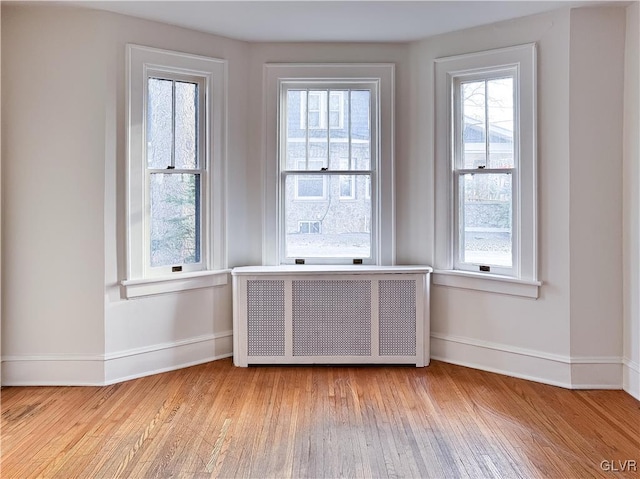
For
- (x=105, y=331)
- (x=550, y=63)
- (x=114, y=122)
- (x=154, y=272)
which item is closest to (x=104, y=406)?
(x=105, y=331)

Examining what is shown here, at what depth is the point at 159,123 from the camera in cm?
366

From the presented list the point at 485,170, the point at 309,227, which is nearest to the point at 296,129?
the point at 309,227

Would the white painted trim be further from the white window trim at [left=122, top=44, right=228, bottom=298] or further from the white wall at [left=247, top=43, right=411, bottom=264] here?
the white wall at [left=247, top=43, right=411, bottom=264]

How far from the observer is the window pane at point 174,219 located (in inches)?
144

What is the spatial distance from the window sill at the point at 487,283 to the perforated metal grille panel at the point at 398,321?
304mm

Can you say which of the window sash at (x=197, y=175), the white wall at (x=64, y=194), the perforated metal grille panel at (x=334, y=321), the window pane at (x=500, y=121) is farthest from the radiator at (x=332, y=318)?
the window pane at (x=500, y=121)

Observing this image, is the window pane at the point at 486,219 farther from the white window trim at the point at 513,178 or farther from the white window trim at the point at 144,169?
the white window trim at the point at 144,169

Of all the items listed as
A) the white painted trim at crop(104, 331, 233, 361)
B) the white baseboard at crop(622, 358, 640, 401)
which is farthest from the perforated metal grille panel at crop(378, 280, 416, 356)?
the white baseboard at crop(622, 358, 640, 401)

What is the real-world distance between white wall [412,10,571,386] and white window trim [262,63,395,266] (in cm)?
32

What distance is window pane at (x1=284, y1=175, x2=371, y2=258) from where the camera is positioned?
13.4 feet

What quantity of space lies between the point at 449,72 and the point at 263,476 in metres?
3.16

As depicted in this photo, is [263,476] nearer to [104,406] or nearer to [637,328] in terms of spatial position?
[104,406]

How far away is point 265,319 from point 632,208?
2660mm

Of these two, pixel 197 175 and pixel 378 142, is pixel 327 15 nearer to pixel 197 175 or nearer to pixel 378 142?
pixel 378 142
